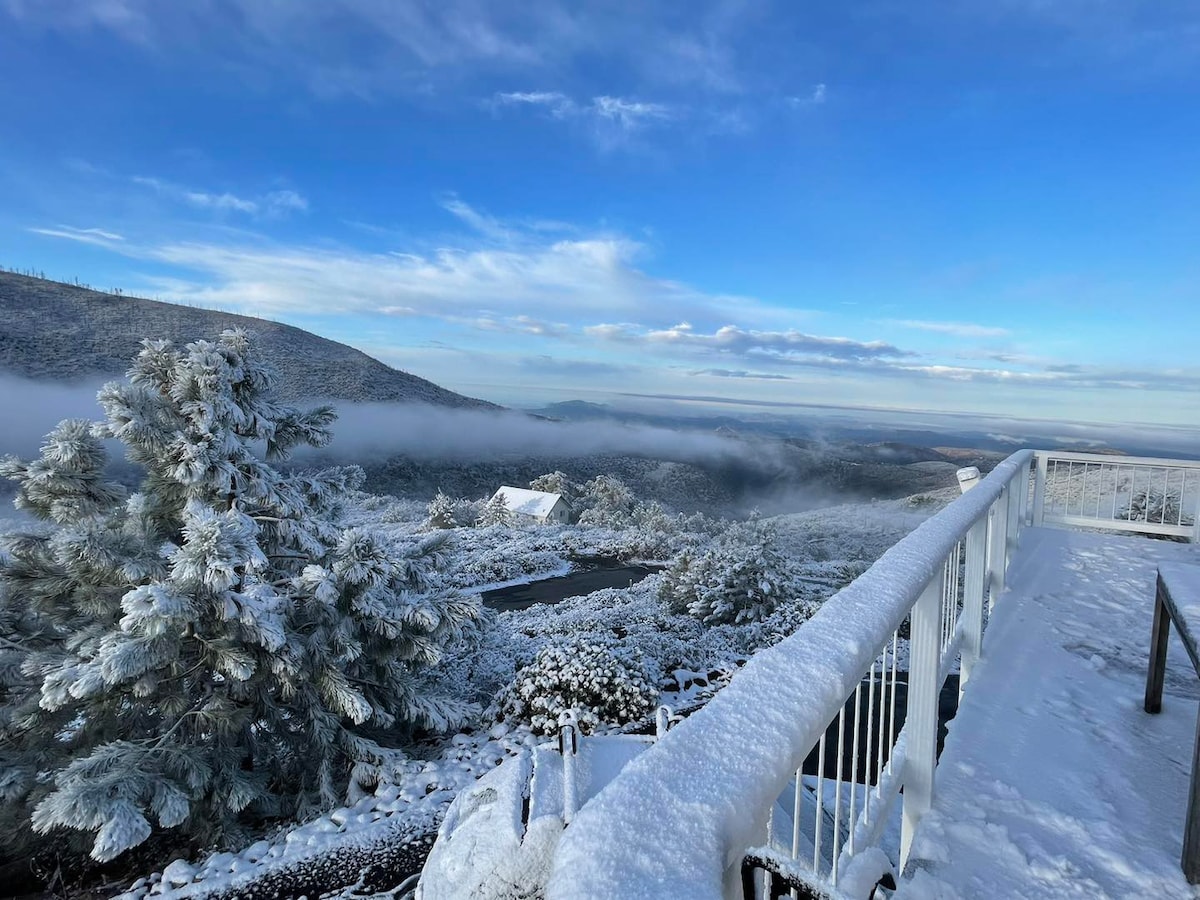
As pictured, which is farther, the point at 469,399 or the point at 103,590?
the point at 469,399

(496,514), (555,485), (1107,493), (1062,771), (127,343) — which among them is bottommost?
(496,514)

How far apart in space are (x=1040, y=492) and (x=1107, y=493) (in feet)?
3.39

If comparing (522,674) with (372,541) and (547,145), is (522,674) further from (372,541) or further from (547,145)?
(547,145)

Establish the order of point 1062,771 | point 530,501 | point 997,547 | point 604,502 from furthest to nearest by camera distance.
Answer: point 604,502 → point 530,501 → point 997,547 → point 1062,771

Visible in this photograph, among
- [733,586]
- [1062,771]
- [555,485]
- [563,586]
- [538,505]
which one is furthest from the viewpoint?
[555,485]

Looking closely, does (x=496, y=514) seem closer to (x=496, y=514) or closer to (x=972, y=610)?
(x=496, y=514)

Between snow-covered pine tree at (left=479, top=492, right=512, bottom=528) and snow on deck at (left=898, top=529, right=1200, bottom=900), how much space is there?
22.7 meters

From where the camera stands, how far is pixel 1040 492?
6.04 metres

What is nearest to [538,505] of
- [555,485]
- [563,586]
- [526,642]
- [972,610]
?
[555,485]

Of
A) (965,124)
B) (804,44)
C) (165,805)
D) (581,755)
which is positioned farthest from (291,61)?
(581,755)

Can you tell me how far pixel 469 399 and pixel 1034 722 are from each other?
179 ft

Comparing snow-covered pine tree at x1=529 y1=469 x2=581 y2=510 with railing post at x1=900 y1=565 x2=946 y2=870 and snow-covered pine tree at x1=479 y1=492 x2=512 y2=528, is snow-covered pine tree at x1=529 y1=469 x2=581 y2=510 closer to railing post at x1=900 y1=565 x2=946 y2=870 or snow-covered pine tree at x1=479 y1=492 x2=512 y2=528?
snow-covered pine tree at x1=479 y1=492 x2=512 y2=528

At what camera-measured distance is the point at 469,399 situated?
5462 cm

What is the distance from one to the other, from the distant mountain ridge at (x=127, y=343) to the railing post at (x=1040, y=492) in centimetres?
3944
